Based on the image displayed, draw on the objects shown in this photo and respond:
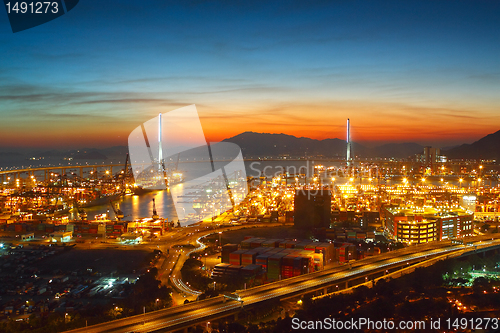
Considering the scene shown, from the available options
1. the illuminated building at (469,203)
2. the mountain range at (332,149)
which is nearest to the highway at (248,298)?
the illuminated building at (469,203)

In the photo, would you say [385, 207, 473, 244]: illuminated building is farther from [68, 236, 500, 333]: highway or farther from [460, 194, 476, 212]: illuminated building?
[460, 194, 476, 212]: illuminated building

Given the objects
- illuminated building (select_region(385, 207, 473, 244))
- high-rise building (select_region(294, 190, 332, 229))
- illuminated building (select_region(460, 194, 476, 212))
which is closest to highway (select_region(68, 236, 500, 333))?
illuminated building (select_region(385, 207, 473, 244))

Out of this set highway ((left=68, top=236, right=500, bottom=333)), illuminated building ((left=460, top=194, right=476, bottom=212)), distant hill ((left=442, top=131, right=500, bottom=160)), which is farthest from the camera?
distant hill ((left=442, top=131, right=500, bottom=160))

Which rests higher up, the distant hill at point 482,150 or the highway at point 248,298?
the distant hill at point 482,150

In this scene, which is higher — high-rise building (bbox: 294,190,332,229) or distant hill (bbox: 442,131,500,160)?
distant hill (bbox: 442,131,500,160)

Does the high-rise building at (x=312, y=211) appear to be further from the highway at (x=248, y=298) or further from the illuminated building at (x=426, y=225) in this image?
the highway at (x=248, y=298)

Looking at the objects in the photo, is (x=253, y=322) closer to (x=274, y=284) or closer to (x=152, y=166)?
(x=274, y=284)

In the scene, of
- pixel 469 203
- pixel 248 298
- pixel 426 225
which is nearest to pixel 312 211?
pixel 426 225

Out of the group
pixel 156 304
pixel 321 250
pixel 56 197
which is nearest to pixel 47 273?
pixel 156 304
